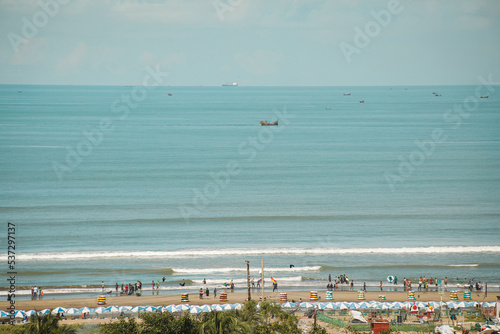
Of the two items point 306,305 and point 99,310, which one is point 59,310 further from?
point 306,305

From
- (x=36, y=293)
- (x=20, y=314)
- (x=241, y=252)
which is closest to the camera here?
(x=20, y=314)

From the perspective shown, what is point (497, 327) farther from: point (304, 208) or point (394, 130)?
point (394, 130)

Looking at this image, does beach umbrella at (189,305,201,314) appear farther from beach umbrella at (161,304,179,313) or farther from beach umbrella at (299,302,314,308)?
beach umbrella at (299,302,314,308)

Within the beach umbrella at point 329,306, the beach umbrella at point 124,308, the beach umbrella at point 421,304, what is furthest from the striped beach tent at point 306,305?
the beach umbrella at point 124,308

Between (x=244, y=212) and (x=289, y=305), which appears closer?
(x=289, y=305)

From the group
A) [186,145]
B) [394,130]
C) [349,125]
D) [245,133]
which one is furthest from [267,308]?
[349,125]

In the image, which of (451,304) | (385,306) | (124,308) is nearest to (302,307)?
(385,306)

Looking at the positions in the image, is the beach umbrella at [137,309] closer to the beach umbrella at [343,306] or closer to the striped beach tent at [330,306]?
the striped beach tent at [330,306]
